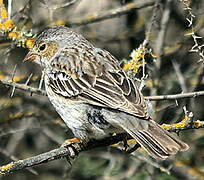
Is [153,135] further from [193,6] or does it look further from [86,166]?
[193,6]

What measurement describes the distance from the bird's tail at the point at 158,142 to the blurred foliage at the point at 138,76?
916mm

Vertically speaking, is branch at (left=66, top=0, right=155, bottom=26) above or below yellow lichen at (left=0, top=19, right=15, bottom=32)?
below

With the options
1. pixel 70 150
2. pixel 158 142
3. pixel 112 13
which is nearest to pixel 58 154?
pixel 70 150

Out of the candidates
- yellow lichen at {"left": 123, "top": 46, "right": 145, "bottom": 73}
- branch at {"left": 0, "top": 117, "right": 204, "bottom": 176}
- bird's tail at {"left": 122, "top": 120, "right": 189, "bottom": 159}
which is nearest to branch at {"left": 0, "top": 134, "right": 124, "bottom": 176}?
branch at {"left": 0, "top": 117, "right": 204, "bottom": 176}

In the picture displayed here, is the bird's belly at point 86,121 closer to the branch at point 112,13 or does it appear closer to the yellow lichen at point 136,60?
the yellow lichen at point 136,60

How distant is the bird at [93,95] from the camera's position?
460 centimetres

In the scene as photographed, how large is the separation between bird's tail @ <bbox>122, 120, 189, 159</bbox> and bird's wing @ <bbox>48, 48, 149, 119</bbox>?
0.51ft

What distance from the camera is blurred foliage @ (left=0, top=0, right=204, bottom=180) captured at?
19.4 feet

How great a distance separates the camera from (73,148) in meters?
5.04

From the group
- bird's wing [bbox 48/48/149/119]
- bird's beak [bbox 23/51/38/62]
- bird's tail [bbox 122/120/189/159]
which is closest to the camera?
bird's tail [bbox 122/120/189/159]

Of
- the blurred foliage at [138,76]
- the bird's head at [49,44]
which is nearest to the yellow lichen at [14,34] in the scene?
the blurred foliage at [138,76]

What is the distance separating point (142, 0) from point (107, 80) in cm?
212

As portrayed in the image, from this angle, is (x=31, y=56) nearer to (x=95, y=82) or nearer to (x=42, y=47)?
(x=42, y=47)

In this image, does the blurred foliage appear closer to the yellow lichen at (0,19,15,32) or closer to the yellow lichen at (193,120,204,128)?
the yellow lichen at (0,19,15,32)
